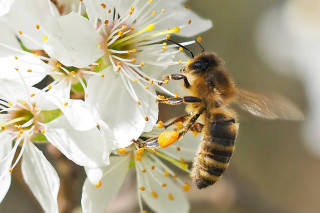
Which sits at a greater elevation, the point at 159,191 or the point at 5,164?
the point at 5,164

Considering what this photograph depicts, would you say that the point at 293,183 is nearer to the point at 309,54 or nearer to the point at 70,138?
the point at 309,54

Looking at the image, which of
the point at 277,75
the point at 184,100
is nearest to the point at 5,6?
the point at 184,100

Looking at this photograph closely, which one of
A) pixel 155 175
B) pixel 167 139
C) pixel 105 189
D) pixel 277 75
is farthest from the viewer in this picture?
pixel 277 75

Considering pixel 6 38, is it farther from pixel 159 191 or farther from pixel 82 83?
pixel 159 191

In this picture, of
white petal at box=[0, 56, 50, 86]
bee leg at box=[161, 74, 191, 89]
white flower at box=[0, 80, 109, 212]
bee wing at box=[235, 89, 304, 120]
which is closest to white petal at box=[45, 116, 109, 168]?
white flower at box=[0, 80, 109, 212]

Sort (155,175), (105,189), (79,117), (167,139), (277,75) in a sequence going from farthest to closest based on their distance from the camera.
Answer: (277,75)
(155,175)
(105,189)
(167,139)
(79,117)

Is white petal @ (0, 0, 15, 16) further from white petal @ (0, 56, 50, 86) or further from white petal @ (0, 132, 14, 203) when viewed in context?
white petal @ (0, 132, 14, 203)

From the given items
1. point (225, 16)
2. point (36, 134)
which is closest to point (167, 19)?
point (36, 134)

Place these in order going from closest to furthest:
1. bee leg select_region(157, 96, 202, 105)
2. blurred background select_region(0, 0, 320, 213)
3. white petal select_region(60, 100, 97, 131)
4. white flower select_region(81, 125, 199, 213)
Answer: white petal select_region(60, 100, 97, 131)
bee leg select_region(157, 96, 202, 105)
white flower select_region(81, 125, 199, 213)
blurred background select_region(0, 0, 320, 213)

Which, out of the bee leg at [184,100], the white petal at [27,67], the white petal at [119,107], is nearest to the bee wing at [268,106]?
the bee leg at [184,100]
